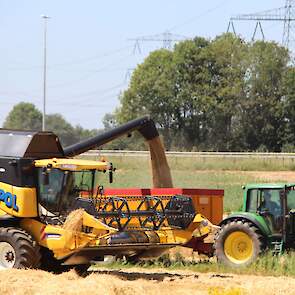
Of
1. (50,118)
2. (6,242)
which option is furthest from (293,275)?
(50,118)

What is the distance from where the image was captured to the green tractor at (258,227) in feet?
58.7

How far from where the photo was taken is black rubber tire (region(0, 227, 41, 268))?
15336 millimetres

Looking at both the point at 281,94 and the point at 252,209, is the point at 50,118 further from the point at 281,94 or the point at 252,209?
the point at 252,209

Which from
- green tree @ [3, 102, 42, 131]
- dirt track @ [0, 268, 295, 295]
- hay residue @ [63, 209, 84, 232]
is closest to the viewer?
dirt track @ [0, 268, 295, 295]

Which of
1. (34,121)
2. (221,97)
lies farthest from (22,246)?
(34,121)

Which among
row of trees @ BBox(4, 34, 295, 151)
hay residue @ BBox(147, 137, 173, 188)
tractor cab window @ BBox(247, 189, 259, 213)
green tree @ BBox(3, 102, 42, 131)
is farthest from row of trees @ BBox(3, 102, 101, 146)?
tractor cab window @ BBox(247, 189, 259, 213)

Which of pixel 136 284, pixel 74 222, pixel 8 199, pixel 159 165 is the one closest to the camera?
pixel 136 284

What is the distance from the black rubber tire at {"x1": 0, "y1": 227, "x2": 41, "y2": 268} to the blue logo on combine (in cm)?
45

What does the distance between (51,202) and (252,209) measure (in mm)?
4564

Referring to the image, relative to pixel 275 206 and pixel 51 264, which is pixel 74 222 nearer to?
pixel 51 264

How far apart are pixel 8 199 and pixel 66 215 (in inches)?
42.8

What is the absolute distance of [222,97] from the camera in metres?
69.4

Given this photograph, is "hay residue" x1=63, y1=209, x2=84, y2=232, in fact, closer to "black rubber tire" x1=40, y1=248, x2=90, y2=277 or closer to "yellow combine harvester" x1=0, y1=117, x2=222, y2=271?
"yellow combine harvester" x1=0, y1=117, x2=222, y2=271

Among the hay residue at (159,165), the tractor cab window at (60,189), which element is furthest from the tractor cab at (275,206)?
the hay residue at (159,165)
